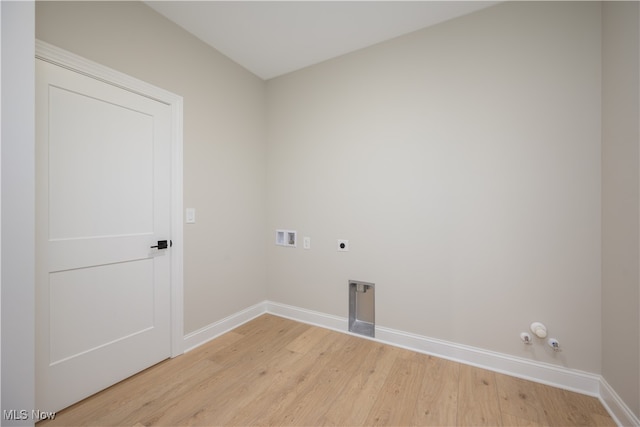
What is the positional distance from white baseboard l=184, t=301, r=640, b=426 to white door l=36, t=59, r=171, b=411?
555 mm

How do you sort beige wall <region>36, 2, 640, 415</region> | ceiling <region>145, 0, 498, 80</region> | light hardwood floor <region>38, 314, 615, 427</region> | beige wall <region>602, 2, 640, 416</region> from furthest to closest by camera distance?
ceiling <region>145, 0, 498, 80</region> → beige wall <region>36, 2, 640, 415</region> → light hardwood floor <region>38, 314, 615, 427</region> → beige wall <region>602, 2, 640, 416</region>

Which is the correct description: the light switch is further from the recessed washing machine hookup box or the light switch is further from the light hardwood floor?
the recessed washing machine hookup box

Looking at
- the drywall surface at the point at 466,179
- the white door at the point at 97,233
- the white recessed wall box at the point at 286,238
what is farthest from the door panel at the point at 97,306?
the drywall surface at the point at 466,179

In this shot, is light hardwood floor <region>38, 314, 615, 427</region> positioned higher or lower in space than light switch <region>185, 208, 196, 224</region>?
lower

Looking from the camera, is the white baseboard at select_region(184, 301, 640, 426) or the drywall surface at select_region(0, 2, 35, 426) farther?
the white baseboard at select_region(184, 301, 640, 426)

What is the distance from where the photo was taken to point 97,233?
5.52 ft

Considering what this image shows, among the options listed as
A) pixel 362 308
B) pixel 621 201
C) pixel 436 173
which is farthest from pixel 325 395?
pixel 621 201

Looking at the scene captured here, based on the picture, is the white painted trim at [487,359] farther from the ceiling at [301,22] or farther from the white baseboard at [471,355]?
the ceiling at [301,22]

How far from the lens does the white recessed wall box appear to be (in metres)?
2.81

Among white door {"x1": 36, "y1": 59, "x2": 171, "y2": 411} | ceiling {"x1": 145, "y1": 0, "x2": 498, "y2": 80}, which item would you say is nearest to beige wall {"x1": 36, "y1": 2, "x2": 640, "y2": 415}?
ceiling {"x1": 145, "y1": 0, "x2": 498, "y2": 80}

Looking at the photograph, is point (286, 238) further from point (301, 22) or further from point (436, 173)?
point (301, 22)

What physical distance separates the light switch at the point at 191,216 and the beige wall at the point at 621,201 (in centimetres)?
288

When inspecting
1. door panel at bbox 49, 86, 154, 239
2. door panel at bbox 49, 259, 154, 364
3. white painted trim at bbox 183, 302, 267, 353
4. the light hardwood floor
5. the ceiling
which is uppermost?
the ceiling

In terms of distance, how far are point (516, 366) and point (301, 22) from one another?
10.1ft
